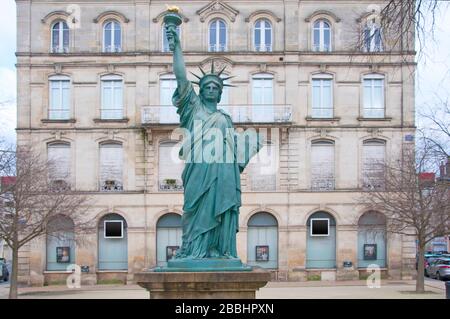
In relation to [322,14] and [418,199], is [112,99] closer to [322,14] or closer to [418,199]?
[322,14]

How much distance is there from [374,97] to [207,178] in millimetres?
31026

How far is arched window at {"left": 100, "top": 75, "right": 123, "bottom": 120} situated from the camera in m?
40.0

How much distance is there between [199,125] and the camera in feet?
35.5

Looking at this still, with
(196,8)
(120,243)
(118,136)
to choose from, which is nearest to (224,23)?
(196,8)

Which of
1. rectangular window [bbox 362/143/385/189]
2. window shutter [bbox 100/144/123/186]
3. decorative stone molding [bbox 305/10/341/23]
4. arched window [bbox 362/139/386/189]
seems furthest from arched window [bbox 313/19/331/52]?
window shutter [bbox 100/144/123/186]

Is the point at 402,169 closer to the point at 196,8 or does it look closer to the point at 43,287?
the point at 196,8

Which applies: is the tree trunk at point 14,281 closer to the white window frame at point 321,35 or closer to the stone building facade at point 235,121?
the stone building facade at point 235,121

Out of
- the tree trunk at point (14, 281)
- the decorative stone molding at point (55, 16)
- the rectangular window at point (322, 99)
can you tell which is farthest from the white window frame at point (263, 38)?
the tree trunk at point (14, 281)

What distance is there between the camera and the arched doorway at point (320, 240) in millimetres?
39688

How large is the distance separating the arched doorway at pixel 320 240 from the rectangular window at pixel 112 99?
38.0 ft

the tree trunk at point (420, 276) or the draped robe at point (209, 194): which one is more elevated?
the draped robe at point (209, 194)

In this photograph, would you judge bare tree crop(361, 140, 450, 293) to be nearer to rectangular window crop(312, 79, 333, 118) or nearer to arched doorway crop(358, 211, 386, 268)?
arched doorway crop(358, 211, 386, 268)

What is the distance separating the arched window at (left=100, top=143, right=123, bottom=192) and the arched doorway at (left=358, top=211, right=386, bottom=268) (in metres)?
12.8

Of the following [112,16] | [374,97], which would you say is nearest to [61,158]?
[112,16]
